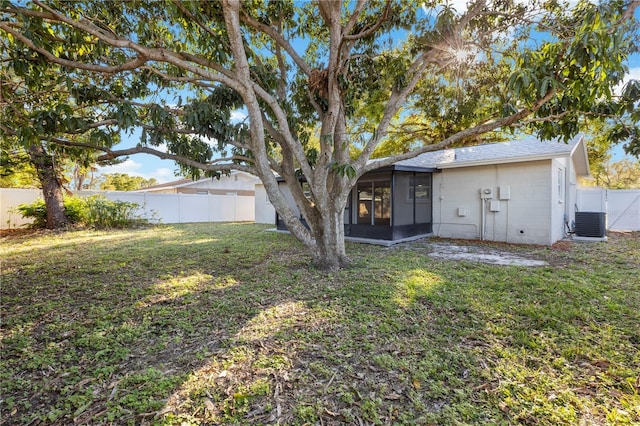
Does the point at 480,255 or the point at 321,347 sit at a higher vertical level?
the point at 480,255

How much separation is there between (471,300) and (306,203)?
3079 millimetres

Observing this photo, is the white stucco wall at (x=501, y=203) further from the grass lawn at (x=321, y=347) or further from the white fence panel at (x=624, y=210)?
the white fence panel at (x=624, y=210)

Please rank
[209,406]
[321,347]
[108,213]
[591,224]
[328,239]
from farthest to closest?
1. [108,213]
2. [591,224]
3. [328,239]
4. [321,347]
5. [209,406]

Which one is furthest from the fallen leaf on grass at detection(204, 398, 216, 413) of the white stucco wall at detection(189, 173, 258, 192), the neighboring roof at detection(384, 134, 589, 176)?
the white stucco wall at detection(189, 173, 258, 192)

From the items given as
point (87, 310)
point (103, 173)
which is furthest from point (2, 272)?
point (103, 173)

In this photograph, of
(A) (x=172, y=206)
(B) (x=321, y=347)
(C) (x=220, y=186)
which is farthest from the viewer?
(C) (x=220, y=186)

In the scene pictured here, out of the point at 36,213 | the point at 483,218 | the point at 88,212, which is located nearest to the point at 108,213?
the point at 88,212

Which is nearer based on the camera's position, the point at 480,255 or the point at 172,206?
the point at 480,255

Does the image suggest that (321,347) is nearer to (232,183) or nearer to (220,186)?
(220,186)

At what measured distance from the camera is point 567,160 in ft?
34.3

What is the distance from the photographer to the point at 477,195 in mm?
9633

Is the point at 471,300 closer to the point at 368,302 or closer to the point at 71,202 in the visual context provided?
the point at 368,302

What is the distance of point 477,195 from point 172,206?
1511cm

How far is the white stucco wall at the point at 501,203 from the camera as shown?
841 cm
